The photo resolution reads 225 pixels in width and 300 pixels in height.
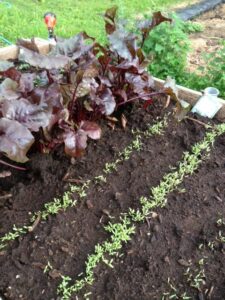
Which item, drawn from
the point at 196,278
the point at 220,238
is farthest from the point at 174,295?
the point at 220,238

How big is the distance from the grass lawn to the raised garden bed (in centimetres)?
220

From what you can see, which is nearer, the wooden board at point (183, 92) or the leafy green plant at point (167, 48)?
the wooden board at point (183, 92)

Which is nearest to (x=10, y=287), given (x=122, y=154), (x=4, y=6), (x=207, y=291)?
(x=207, y=291)

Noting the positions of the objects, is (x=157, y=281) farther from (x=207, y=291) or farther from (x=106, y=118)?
(x=106, y=118)

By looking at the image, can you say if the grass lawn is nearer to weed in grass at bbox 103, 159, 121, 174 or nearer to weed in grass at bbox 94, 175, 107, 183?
weed in grass at bbox 103, 159, 121, 174

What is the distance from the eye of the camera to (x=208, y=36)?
5566 millimetres

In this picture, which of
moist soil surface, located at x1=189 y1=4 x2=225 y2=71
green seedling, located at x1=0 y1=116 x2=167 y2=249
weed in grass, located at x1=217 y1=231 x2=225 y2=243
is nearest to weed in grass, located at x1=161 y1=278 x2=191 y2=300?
weed in grass, located at x1=217 y1=231 x2=225 y2=243

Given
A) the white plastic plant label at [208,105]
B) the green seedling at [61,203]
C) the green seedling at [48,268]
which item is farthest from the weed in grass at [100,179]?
the white plastic plant label at [208,105]

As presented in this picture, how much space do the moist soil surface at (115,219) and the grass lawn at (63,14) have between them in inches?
90.0

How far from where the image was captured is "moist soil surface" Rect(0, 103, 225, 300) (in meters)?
2.05

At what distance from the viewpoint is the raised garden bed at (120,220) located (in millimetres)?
2059

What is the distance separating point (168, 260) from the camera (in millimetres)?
2168

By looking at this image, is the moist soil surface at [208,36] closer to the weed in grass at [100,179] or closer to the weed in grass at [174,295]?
the weed in grass at [100,179]

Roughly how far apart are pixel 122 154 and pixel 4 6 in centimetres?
370
